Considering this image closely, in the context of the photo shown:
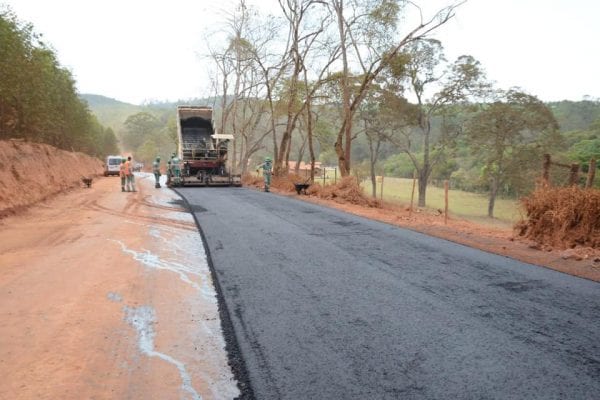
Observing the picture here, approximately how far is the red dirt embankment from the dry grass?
11.8m

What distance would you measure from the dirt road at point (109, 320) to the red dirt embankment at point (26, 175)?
495cm

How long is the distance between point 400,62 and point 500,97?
1430cm

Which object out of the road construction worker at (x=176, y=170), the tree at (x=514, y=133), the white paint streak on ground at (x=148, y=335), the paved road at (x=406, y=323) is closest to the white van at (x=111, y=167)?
the road construction worker at (x=176, y=170)

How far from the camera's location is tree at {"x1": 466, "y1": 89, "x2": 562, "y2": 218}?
2881cm

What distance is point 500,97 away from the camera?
1145 inches

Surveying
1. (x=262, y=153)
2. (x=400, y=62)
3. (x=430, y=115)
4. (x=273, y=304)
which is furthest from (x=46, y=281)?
(x=262, y=153)

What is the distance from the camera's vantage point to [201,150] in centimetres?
2320

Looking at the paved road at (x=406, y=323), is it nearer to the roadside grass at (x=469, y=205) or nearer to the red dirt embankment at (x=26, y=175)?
the red dirt embankment at (x=26, y=175)

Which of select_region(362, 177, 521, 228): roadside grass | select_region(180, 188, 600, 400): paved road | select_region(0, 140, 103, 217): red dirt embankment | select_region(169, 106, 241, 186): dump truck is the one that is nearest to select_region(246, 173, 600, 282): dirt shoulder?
select_region(180, 188, 600, 400): paved road

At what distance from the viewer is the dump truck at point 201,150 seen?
892 inches

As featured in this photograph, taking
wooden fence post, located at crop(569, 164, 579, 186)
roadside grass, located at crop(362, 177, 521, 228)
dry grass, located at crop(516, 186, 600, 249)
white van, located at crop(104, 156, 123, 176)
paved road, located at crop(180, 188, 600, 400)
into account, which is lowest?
roadside grass, located at crop(362, 177, 521, 228)

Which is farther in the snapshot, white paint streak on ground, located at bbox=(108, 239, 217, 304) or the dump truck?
the dump truck

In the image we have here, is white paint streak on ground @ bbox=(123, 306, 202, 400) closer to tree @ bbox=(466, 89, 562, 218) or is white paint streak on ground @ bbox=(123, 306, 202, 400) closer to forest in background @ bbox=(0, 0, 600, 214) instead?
forest in background @ bbox=(0, 0, 600, 214)

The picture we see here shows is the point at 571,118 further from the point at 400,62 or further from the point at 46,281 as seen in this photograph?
the point at 46,281
